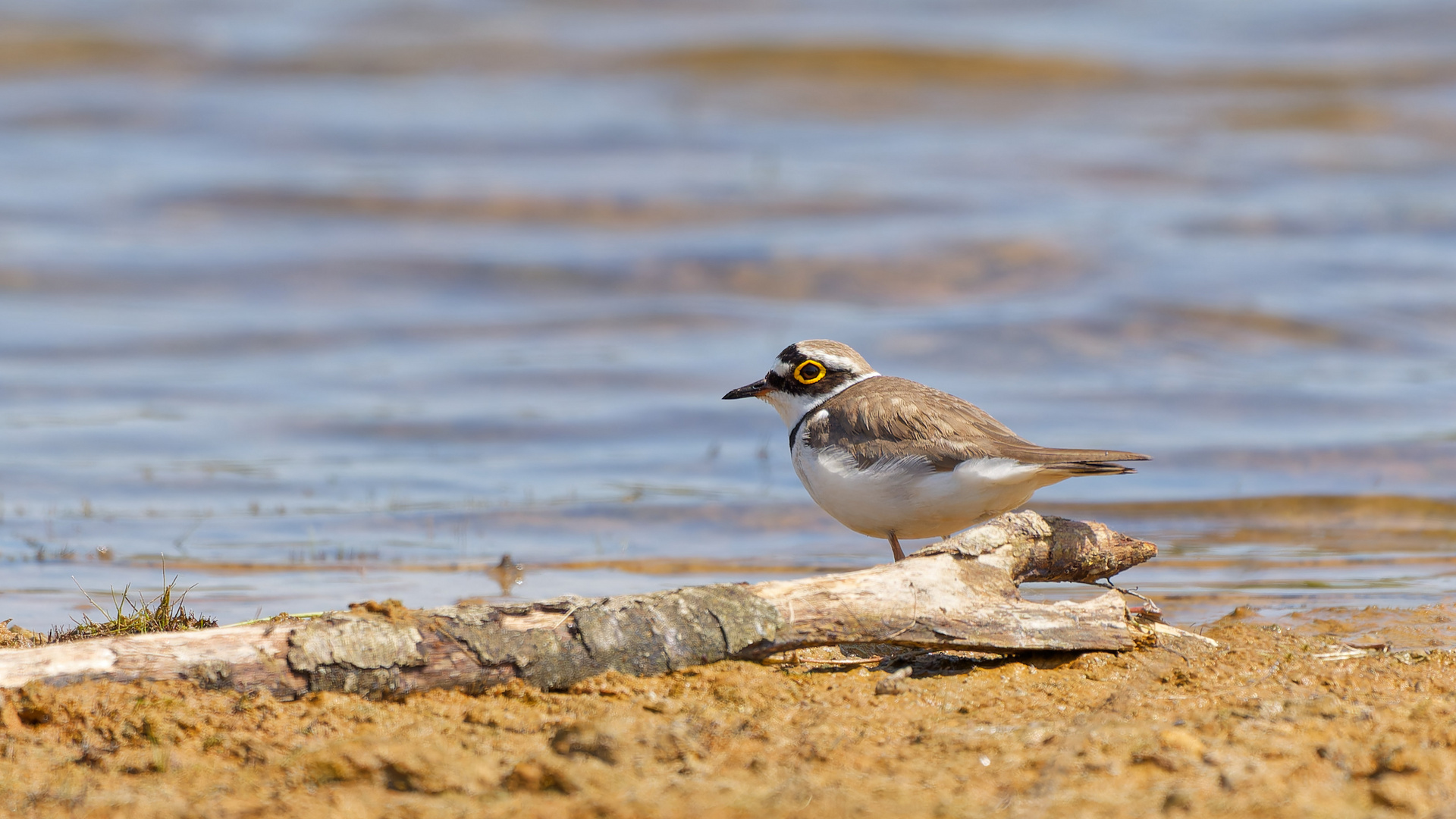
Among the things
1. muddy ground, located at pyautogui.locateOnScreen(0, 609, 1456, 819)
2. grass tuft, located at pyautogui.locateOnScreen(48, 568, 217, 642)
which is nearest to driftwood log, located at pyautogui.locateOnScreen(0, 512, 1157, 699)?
muddy ground, located at pyautogui.locateOnScreen(0, 609, 1456, 819)

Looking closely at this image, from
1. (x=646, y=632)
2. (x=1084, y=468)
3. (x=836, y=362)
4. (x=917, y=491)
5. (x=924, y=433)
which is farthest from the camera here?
(x=836, y=362)

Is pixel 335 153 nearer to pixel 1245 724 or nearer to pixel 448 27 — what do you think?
pixel 448 27

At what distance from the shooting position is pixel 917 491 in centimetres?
597

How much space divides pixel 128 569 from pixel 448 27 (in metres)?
20.7

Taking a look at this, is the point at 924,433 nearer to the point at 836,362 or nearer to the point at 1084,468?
the point at 1084,468

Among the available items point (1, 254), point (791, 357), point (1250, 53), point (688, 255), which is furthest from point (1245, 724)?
point (1250, 53)

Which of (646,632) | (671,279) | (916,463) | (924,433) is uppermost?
(671,279)

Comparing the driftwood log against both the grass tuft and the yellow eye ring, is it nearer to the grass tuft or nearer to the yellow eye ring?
the grass tuft

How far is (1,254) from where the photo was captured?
1555 centimetres

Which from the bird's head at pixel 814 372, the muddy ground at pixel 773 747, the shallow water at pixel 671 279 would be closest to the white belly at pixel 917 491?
the bird's head at pixel 814 372

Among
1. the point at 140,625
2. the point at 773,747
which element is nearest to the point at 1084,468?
the point at 773,747

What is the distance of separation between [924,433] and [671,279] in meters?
9.68

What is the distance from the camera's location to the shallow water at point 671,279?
9008mm

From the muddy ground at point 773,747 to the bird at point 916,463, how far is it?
38.9 inches
